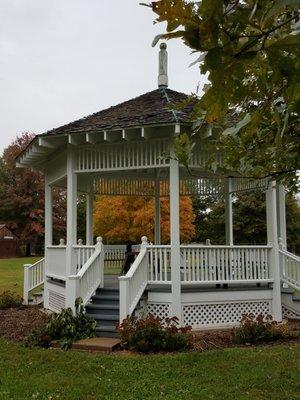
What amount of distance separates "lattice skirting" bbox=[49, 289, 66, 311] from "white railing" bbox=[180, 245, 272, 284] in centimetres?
315

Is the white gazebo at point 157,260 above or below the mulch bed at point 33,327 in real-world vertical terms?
above

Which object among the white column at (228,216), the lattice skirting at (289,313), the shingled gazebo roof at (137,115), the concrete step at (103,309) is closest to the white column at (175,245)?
the shingled gazebo roof at (137,115)

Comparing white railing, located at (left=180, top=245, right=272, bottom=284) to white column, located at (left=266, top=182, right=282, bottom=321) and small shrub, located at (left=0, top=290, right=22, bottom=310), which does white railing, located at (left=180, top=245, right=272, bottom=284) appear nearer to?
white column, located at (left=266, top=182, right=282, bottom=321)

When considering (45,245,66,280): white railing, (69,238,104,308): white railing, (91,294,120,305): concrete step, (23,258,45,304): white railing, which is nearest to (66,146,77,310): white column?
(45,245,66,280): white railing

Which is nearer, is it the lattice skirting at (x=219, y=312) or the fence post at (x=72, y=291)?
the fence post at (x=72, y=291)

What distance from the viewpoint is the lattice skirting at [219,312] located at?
9.52m

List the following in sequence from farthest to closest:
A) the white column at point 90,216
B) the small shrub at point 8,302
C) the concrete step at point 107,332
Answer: the white column at point 90,216, the small shrub at point 8,302, the concrete step at point 107,332

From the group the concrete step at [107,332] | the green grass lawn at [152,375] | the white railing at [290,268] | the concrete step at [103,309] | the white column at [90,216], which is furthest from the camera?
the white column at [90,216]

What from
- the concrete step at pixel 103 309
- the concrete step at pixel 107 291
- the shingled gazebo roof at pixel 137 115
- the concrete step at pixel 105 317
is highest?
the shingled gazebo roof at pixel 137 115

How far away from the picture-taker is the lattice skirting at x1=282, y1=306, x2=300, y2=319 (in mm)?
10547

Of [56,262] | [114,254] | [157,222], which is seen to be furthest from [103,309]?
[114,254]

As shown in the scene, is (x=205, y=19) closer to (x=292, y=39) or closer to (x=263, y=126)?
(x=292, y=39)

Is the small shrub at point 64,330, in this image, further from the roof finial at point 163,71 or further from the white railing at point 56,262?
the roof finial at point 163,71

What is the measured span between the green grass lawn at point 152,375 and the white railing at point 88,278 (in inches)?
69.3
